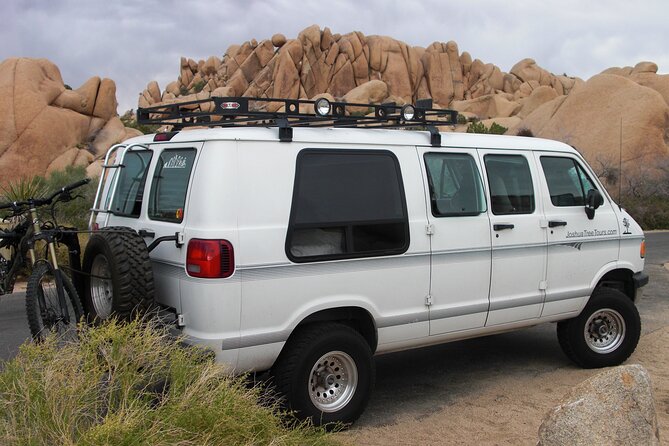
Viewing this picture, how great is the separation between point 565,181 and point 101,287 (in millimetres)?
4216

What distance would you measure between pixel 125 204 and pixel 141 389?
2.15m

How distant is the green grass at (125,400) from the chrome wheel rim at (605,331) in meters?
3.71

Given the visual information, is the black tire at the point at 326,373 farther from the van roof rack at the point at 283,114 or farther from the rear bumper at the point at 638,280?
the rear bumper at the point at 638,280

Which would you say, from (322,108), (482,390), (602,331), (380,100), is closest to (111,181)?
(322,108)

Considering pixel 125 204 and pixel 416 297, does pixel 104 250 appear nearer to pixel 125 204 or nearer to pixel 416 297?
pixel 125 204

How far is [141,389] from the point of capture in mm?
3850

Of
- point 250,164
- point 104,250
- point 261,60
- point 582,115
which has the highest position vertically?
point 261,60

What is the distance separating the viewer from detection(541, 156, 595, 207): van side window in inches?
254

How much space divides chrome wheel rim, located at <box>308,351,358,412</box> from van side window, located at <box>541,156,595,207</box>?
8.52ft

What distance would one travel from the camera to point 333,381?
201 inches

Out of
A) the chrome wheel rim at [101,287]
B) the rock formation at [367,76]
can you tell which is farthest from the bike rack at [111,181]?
the rock formation at [367,76]

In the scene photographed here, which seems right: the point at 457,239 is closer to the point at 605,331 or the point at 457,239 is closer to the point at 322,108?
the point at 322,108

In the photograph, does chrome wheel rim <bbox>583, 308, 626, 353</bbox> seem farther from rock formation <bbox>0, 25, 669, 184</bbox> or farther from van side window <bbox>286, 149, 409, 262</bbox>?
rock formation <bbox>0, 25, 669, 184</bbox>

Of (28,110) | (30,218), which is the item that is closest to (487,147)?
(30,218)
